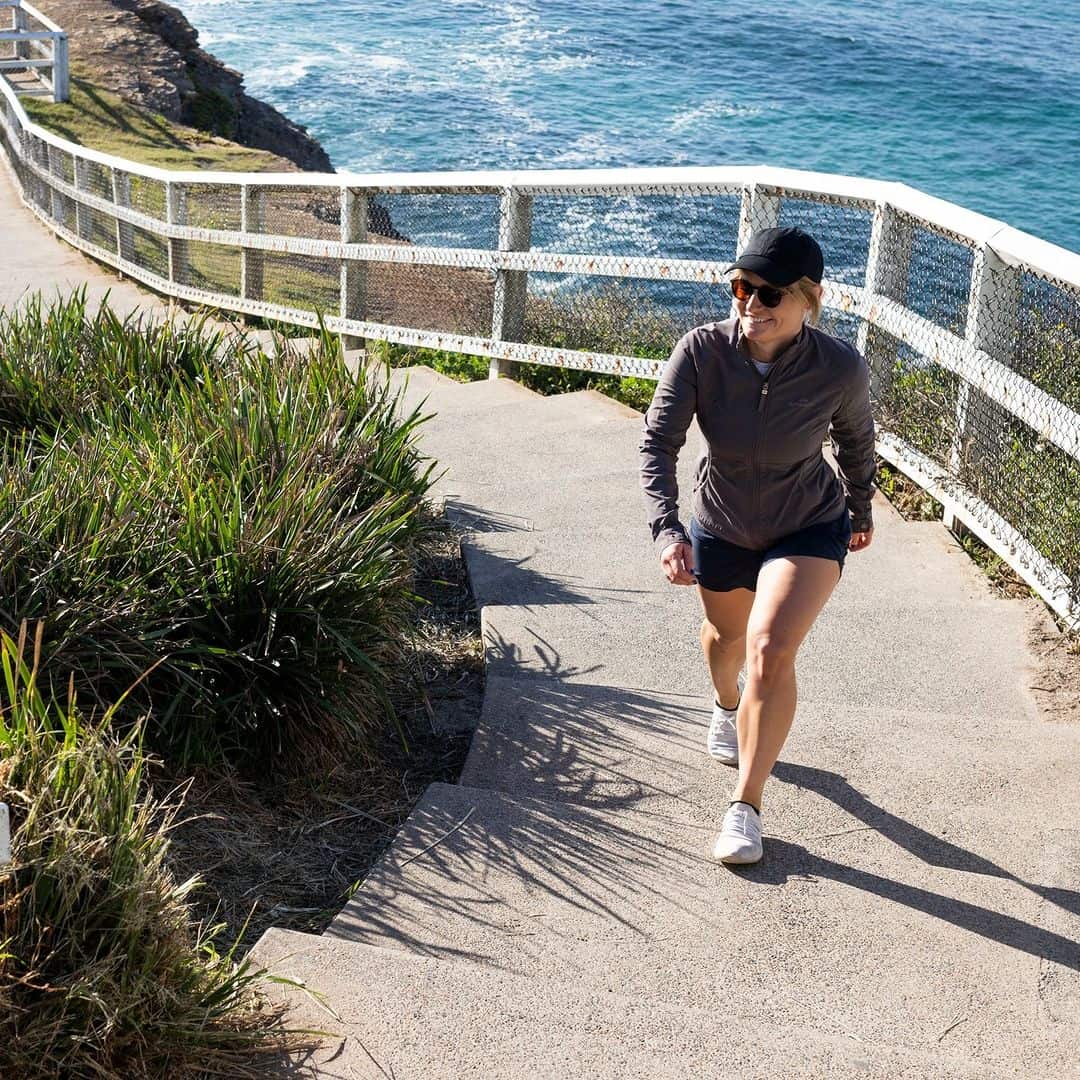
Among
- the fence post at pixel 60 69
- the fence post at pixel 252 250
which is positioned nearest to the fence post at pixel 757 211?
the fence post at pixel 252 250

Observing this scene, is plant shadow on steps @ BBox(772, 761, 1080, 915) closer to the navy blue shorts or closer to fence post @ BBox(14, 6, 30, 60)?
the navy blue shorts

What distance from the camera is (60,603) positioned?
13.3ft

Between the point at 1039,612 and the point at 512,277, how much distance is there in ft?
15.0

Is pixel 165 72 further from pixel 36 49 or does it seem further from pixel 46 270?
pixel 46 270

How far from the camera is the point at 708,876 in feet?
12.4

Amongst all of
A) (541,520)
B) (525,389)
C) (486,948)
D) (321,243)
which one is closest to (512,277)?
(525,389)

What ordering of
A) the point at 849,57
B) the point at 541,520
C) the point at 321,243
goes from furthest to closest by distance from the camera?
1. the point at 849,57
2. the point at 321,243
3. the point at 541,520

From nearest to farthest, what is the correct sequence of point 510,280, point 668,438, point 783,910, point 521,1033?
1. point 521,1033
2. point 783,910
3. point 668,438
4. point 510,280

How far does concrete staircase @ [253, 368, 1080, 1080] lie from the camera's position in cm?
298

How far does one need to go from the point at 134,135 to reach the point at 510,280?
1577cm

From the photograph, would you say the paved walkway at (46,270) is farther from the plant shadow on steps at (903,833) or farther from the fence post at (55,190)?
the plant shadow on steps at (903,833)

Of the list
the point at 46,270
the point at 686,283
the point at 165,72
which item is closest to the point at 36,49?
the point at 165,72

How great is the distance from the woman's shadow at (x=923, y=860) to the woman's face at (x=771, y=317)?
133cm

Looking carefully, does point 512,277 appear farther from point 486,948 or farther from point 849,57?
point 849,57
